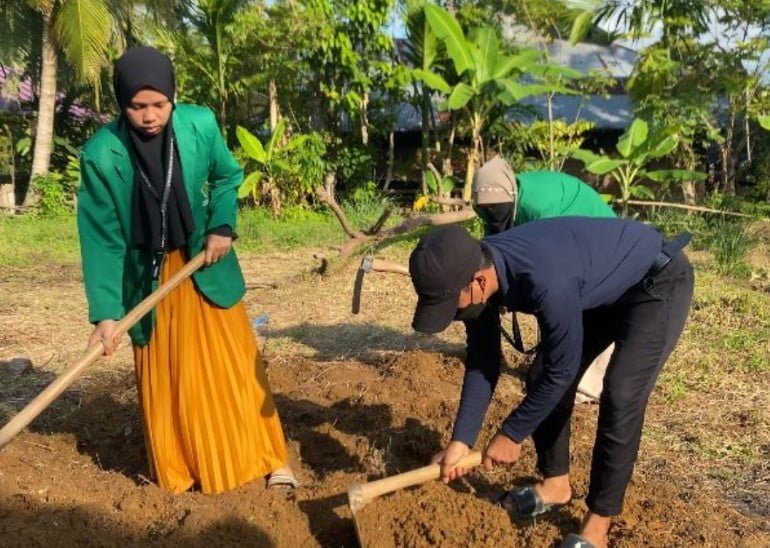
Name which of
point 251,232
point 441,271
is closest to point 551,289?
point 441,271

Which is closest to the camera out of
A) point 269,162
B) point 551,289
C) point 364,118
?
point 551,289

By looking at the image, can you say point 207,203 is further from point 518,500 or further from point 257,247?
point 257,247

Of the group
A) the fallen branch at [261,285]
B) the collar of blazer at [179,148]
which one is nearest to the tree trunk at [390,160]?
the fallen branch at [261,285]

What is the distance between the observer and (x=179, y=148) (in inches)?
105

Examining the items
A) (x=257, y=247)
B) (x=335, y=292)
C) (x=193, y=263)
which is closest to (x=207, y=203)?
(x=193, y=263)

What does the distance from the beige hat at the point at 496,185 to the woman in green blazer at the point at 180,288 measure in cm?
104

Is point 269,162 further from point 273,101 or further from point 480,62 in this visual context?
point 480,62

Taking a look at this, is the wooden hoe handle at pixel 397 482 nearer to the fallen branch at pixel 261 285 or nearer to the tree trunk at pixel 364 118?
the fallen branch at pixel 261 285

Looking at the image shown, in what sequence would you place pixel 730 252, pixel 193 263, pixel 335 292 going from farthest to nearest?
pixel 730 252
pixel 335 292
pixel 193 263

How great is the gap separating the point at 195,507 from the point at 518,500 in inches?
46.1

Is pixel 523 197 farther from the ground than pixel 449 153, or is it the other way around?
pixel 449 153

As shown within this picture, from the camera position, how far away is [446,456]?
2.33m

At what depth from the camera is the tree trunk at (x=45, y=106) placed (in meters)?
11.6

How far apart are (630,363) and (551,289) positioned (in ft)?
1.67
